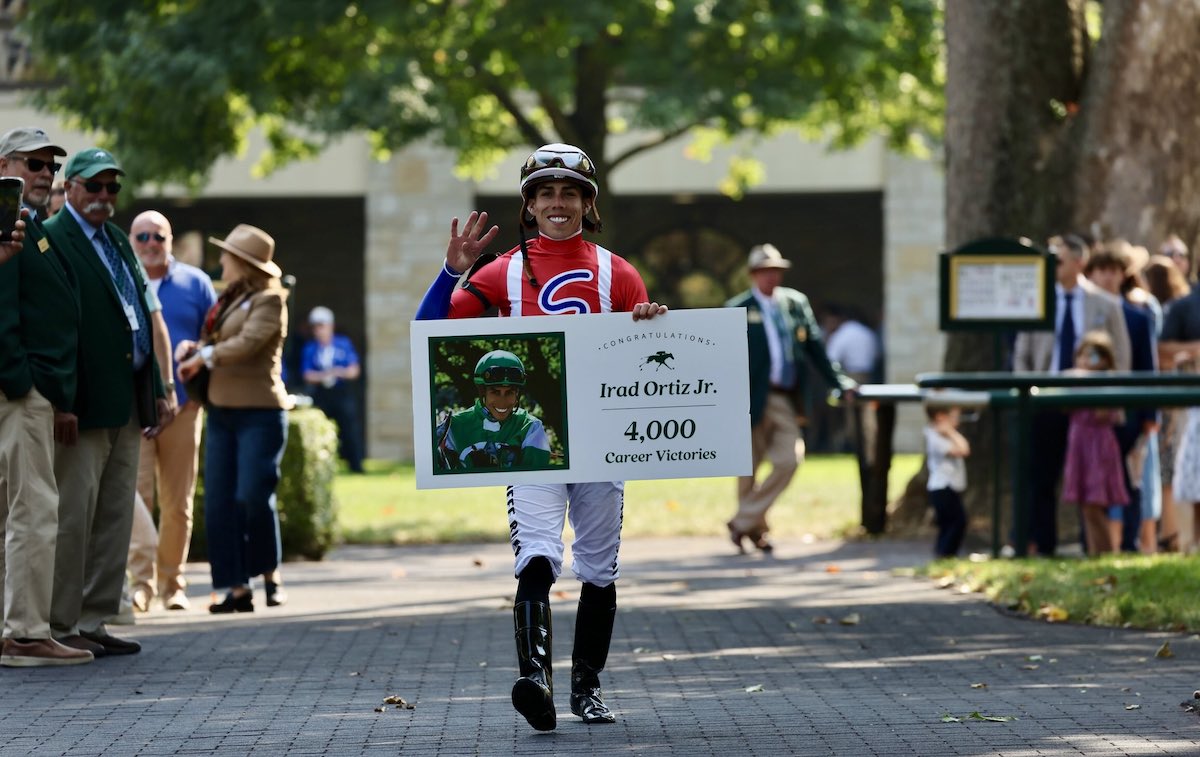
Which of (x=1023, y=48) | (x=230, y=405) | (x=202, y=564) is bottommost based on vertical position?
(x=202, y=564)

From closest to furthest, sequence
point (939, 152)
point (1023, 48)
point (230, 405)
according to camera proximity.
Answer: point (230, 405)
point (1023, 48)
point (939, 152)

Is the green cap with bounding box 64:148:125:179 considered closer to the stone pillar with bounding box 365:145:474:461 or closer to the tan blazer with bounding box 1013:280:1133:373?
the tan blazer with bounding box 1013:280:1133:373

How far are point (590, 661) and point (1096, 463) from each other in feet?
22.4

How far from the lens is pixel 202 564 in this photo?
48.8 feet

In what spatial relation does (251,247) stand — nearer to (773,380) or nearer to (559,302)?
(559,302)

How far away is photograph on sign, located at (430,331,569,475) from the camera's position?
7.50 m

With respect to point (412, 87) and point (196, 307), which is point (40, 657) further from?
point (412, 87)

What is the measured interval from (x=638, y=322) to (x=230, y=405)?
15.2 ft

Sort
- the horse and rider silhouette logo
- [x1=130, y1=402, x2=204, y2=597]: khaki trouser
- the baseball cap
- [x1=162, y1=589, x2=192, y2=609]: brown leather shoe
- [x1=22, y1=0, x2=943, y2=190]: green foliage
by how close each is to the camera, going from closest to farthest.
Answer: the horse and rider silhouette logo, the baseball cap, [x1=162, y1=589, x2=192, y2=609]: brown leather shoe, [x1=130, y1=402, x2=204, y2=597]: khaki trouser, [x1=22, y1=0, x2=943, y2=190]: green foliage

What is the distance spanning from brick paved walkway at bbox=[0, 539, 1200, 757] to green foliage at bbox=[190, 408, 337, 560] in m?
1.62

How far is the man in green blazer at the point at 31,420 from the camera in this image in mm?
9203

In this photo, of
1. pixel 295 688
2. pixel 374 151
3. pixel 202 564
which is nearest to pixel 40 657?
pixel 295 688

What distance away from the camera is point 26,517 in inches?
364

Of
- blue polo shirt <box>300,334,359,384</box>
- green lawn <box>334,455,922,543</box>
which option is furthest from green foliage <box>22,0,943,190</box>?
green lawn <box>334,455,922,543</box>
